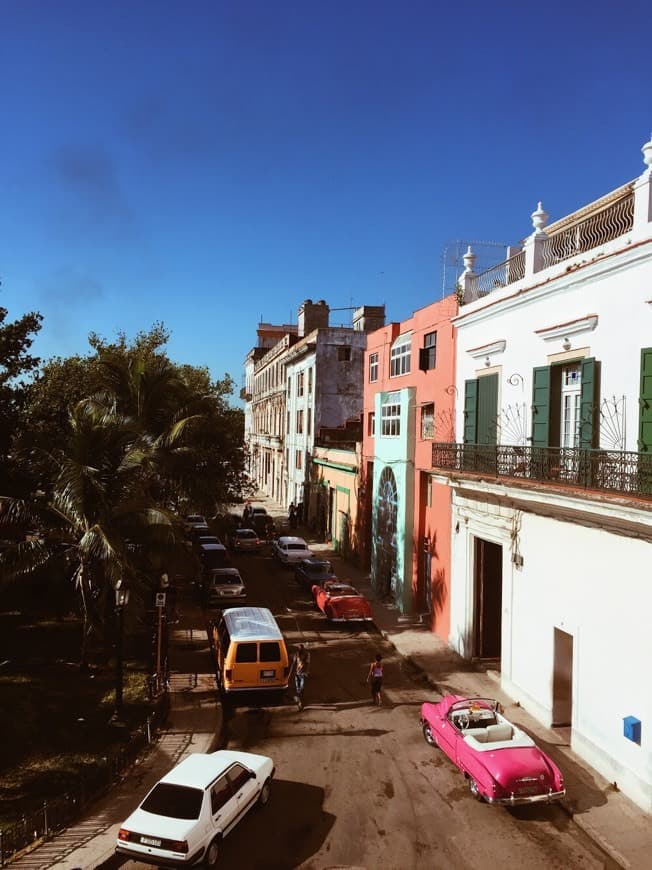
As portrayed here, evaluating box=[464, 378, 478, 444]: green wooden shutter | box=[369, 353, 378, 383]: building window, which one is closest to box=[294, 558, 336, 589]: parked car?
box=[369, 353, 378, 383]: building window

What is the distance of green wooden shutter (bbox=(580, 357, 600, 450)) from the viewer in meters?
14.5

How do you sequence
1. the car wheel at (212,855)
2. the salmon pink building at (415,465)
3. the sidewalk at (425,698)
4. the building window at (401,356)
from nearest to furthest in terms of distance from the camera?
the car wheel at (212,855) < the sidewalk at (425,698) < the salmon pink building at (415,465) < the building window at (401,356)

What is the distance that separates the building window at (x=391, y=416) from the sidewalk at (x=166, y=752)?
10637 mm

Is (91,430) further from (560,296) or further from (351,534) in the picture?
(351,534)

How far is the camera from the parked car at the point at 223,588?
26.8m

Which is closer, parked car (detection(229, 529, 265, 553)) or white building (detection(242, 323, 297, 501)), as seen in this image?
parked car (detection(229, 529, 265, 553))

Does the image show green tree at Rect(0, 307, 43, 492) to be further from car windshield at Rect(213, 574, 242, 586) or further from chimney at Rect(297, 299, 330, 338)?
chimney at Rect(297, 299, 330, 338)

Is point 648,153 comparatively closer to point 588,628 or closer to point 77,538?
point 588,628

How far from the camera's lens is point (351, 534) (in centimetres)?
3706

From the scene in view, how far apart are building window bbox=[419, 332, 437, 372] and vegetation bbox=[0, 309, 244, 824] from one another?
8.71m

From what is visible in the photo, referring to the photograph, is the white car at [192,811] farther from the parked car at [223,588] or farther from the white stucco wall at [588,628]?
the parked car at [223,588]

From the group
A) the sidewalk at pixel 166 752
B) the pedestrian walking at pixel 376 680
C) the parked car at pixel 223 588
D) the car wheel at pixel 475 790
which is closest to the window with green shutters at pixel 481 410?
the pedestrian walking at pixel 376 680

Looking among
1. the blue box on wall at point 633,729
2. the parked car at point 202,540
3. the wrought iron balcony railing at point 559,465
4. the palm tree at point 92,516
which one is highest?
the wrought iron balcony railing at point 559,465

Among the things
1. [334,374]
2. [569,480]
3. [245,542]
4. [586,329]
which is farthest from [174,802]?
[334,374]
